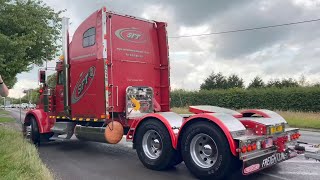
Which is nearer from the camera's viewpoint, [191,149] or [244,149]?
[244,149]

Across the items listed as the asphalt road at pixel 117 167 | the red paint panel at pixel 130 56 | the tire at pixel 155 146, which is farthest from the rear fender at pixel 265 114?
the red paint panel at pixel 130 56

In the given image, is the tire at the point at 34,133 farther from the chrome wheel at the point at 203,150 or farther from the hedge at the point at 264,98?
the hedge at the point at 264,98

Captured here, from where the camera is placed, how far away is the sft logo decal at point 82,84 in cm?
900

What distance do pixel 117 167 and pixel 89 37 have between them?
3422 millimetres

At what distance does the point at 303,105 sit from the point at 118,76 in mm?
26294

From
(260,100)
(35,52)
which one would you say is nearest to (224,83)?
(260,100)

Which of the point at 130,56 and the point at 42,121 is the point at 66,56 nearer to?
the point at 130,56

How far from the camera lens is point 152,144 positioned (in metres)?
7.35

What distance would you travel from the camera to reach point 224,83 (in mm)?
60156

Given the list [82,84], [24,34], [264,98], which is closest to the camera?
[82,84]

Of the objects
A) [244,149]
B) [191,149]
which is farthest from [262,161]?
[191,149]

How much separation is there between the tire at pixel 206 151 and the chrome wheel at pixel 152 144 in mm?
764

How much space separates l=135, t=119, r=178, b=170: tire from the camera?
6898 millimetres

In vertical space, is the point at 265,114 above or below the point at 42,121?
above
